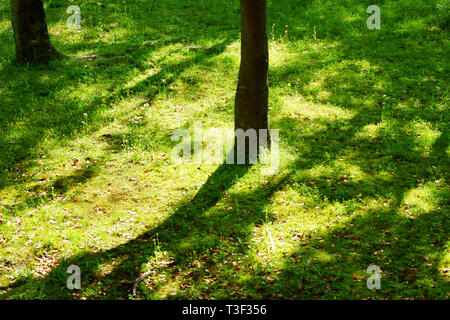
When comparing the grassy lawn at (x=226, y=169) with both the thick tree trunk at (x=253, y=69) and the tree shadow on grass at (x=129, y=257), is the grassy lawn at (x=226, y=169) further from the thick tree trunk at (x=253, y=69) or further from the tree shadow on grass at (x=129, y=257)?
the thick tree trunk at (x=253, y=69)

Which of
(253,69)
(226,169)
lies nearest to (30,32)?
(253,69)

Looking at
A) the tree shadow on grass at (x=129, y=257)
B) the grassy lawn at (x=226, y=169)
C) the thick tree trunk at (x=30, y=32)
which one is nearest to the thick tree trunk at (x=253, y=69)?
the grassy lawn at (x=226, y=169)

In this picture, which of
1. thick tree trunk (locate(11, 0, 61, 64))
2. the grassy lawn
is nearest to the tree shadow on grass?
the grassy lawn

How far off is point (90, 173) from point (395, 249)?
20.2 feet

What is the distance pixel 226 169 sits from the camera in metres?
10.0

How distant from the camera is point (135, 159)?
10461 mm

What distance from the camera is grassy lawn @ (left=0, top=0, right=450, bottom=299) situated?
24.2 feet

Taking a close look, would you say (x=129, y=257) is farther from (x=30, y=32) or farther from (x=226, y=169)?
(x=30, y=32)

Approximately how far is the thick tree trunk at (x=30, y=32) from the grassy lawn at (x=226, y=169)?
18.8 inches

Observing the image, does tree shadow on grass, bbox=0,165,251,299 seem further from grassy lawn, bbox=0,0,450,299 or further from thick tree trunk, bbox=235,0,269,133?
thick tree trunk, bbox=235,0,269,133

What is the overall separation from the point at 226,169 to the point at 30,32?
7.47 metres

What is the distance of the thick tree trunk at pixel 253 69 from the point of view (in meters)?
9.27
